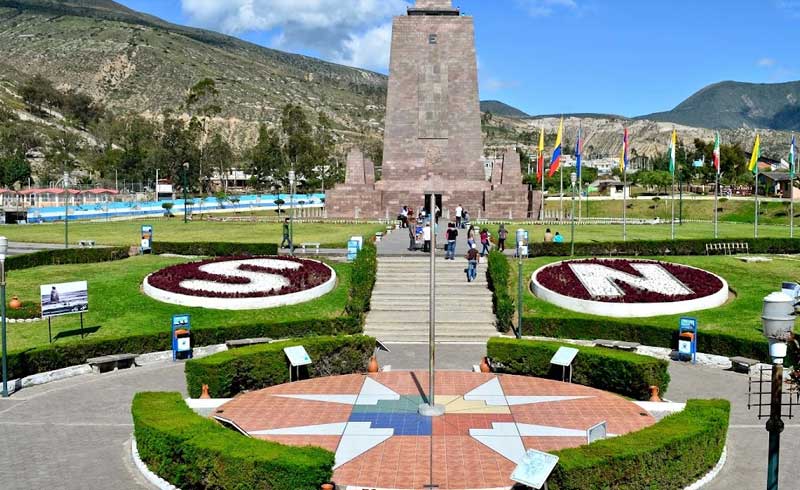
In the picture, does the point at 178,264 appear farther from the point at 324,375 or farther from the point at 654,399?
the point at 654,399

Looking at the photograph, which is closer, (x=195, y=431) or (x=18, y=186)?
(x=195, y=431)

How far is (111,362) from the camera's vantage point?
23.8 m

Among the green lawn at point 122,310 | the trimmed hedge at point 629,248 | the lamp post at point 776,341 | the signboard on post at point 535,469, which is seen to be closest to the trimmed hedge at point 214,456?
the signboard on post at point 535,469

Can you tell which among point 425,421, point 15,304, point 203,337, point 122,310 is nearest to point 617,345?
point 425,421

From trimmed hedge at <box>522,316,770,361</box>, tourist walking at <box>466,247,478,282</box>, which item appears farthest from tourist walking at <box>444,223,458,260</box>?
trimmed hedge at <box>522,316,770,361</box>

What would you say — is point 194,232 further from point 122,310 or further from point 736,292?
point 736,292

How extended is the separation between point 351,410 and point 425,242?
2061cm

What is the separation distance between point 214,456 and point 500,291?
18517 millimetres

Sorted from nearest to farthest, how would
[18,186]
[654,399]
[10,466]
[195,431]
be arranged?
[195,431]
[10,466]
[654,399]
[18,186]

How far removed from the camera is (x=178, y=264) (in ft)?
119

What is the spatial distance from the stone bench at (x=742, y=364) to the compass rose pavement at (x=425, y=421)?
240 inches

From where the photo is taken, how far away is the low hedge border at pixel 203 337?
22500mm

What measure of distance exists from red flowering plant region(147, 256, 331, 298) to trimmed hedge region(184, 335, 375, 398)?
932 centimetres

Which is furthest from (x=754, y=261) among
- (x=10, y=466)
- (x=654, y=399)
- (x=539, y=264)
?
(x=10, y=466)
